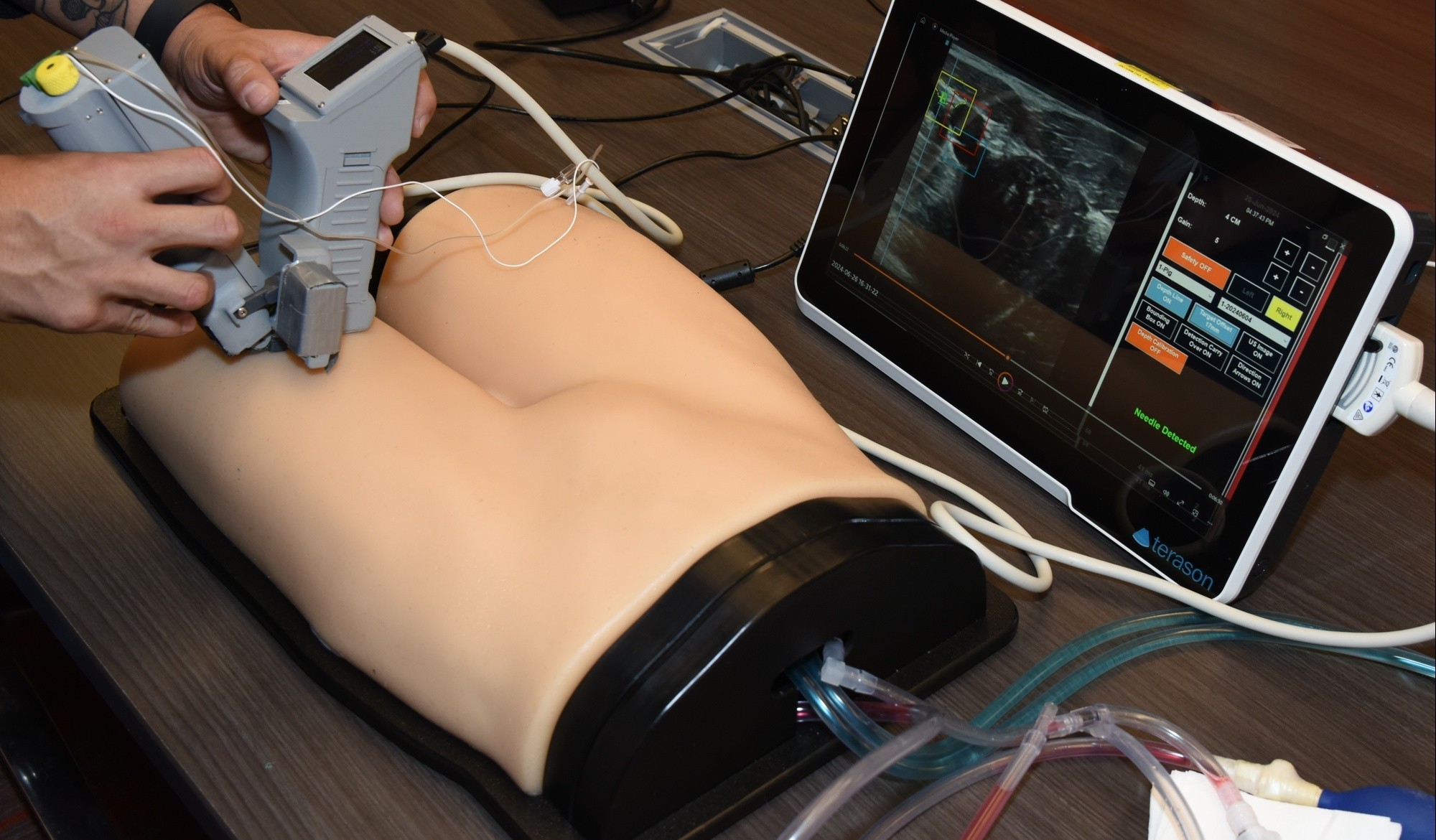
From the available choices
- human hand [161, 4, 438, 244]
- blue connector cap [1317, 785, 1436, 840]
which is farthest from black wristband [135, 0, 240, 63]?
blue connector cap [1317, 785, 1436, 840]

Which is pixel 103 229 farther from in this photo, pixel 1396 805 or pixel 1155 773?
pixel 1396 805

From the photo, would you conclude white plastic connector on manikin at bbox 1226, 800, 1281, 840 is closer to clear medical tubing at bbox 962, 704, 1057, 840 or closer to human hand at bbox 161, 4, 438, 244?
clear medical tubing at bbox 962, 704, 1057, 840

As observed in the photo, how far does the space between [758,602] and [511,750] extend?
154 millimetres

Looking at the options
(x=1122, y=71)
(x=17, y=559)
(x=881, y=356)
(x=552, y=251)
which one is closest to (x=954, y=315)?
(x=881, y=356)

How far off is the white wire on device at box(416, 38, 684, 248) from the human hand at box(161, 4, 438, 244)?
93 mm

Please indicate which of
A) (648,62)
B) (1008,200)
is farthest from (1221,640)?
(648,62)

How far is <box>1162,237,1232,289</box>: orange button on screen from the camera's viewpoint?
26.8 inches

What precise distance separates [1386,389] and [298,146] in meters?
0.65

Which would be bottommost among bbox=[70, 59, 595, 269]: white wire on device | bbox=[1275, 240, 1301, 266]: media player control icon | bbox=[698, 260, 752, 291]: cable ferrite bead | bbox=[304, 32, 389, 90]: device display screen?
bbox=[698, 260, 752, 291]: cable ferrite bead

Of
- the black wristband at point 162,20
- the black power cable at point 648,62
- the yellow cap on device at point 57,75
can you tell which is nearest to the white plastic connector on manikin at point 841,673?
the yellow cap on device at point 57,75

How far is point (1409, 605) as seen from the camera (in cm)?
76

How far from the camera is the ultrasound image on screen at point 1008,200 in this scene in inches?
29.1

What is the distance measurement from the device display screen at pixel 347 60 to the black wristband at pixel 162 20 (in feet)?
0.80

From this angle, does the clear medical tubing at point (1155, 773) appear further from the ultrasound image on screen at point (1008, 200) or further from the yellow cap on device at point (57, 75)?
the yellow cap on device at point (57, 75)
